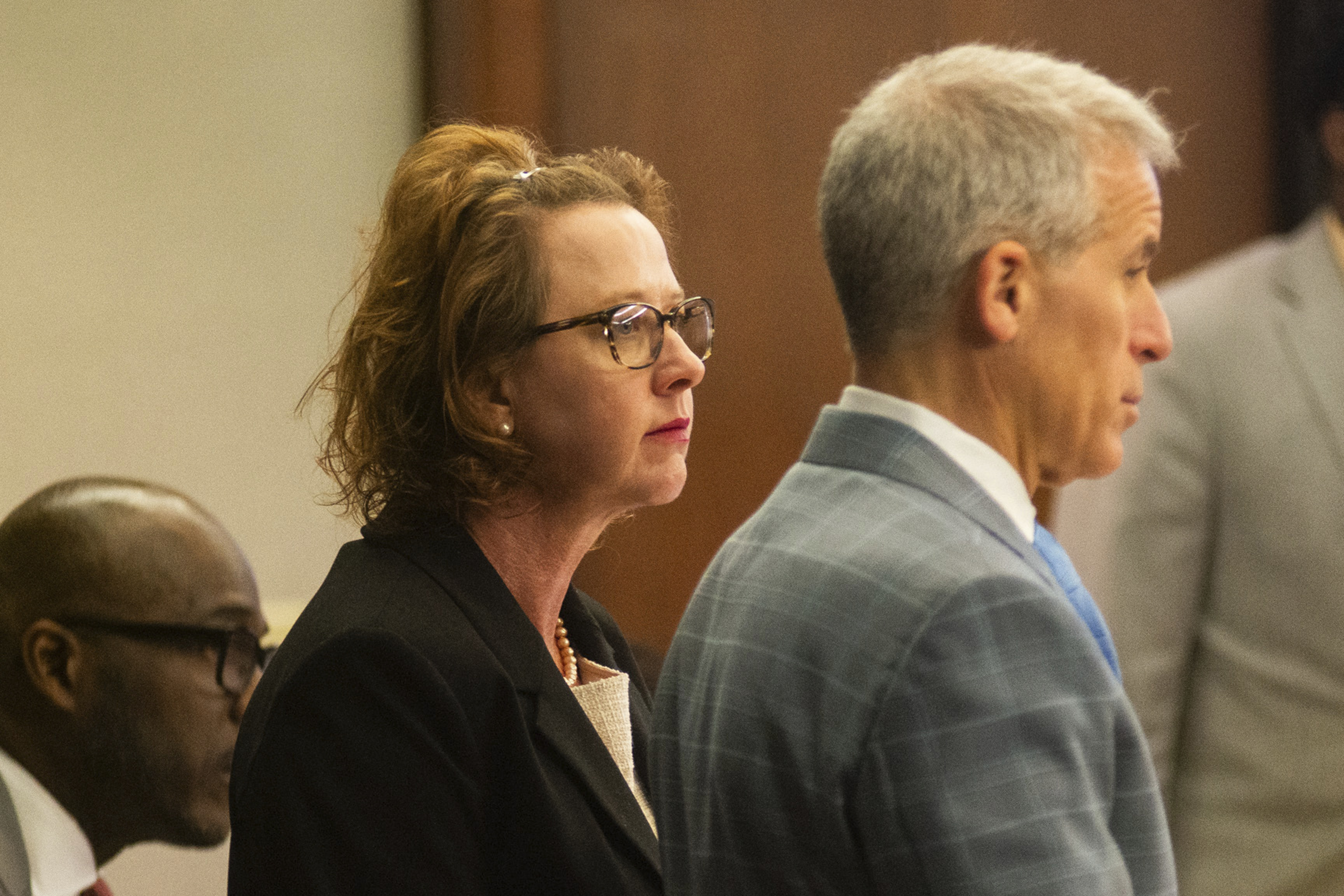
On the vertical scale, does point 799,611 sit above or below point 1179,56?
below

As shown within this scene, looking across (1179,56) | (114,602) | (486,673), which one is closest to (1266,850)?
(486,673)

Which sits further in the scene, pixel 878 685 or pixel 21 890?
pixel 21 890

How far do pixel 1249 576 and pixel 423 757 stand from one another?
38.5 inches

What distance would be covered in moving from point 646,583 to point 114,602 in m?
1.45

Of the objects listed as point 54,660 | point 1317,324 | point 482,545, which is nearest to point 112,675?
point 54,660

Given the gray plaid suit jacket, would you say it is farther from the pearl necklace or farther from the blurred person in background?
the blurred person in background

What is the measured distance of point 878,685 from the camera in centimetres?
84

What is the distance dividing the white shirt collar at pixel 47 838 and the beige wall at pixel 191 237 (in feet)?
2.44

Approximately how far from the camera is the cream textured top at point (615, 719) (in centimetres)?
156

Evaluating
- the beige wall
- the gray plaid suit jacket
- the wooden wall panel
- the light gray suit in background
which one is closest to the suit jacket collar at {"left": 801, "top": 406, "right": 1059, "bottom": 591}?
the gray plaid suit jacket

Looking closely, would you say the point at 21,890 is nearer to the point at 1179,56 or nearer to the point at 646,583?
the point at 646,583

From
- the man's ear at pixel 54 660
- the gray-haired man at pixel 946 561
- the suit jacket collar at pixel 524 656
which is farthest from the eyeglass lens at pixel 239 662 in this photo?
the gray-haired man at pixel 946 561

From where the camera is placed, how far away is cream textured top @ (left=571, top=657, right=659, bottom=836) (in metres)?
1.56

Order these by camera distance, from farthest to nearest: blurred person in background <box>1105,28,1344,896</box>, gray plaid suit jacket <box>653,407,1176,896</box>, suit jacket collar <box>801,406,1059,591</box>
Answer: blurred person in background <box>1105,28,1344,896</box> → suit jacket collar <box>801,406,1059,591</box> → gray plaid suit jacket <box>653,407,1176,896</box>
